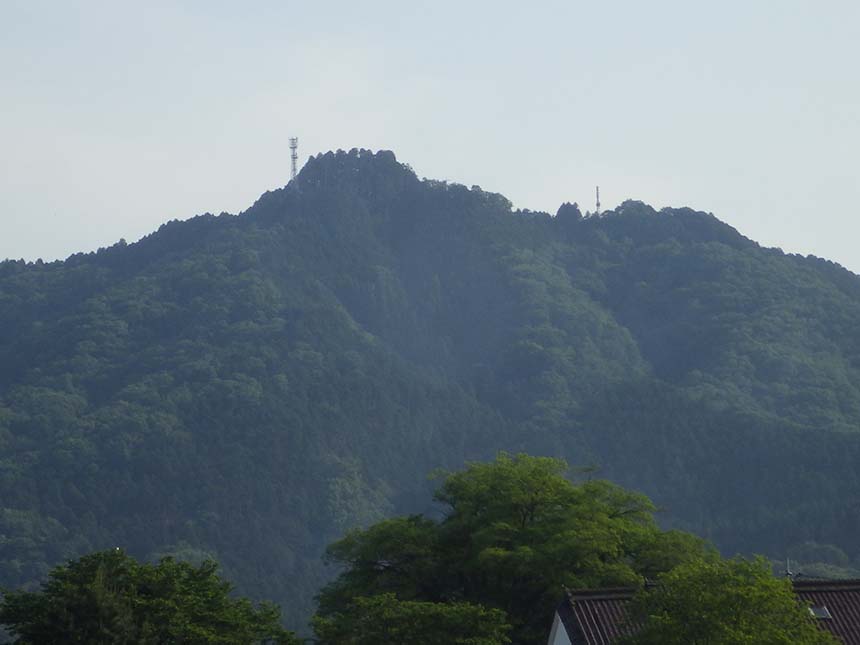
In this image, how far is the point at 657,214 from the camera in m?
188

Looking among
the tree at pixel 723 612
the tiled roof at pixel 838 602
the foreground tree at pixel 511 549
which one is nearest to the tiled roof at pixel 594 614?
the tree at pixel 723 612

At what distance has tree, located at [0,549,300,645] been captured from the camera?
35875 millimetres

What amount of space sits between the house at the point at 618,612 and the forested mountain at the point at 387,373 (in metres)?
67.8

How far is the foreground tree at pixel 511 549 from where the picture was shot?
144 feet

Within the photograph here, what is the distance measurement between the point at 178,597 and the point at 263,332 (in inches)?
4490

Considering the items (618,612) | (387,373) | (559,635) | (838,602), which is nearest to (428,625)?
(559,635)

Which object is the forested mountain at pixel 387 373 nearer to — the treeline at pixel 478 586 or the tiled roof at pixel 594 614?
the treeline at pixel 478 586

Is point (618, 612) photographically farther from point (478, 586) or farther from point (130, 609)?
point (478, 586)

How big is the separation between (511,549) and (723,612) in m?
20.7

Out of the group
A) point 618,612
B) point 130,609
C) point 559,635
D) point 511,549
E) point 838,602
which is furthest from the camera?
point 511,549

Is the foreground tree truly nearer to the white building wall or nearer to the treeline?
the treeline

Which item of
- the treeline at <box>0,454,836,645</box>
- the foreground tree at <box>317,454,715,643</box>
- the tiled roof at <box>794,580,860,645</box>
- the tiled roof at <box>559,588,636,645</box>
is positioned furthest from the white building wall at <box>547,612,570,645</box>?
the foreground tree at <box>317,454,715,643</box>

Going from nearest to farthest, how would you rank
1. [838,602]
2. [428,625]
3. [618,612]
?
1. [618,612]
2. [838,602]
3. [428,625]

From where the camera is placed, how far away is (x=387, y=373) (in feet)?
487
